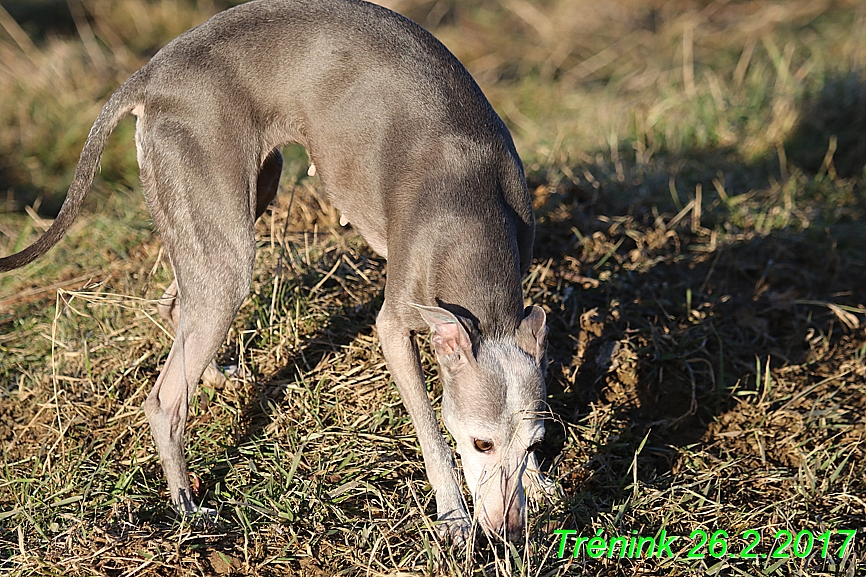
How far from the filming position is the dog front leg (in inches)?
127

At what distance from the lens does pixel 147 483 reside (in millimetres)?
3549

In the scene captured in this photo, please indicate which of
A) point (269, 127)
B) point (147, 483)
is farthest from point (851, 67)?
point (147, 483)

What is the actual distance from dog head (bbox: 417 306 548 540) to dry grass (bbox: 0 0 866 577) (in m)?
0.17

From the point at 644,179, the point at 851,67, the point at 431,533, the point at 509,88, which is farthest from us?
the point at 509,88

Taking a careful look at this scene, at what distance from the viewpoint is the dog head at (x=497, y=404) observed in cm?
301

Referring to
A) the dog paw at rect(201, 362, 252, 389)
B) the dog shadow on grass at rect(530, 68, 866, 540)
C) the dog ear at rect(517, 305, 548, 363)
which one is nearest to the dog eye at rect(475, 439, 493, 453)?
the dog ear at rect(517, 305, 548, 363)

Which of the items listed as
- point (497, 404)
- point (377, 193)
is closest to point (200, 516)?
point (497, 404)

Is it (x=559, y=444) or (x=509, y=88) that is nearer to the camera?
(x=559, y=444)

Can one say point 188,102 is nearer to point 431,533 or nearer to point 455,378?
point 455,378

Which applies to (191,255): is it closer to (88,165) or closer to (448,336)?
(88,165)

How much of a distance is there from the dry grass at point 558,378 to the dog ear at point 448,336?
1.43 feet

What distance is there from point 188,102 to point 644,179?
10.5ft

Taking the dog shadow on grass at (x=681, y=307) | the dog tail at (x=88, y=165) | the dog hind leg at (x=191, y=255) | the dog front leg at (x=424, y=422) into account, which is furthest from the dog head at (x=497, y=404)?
the dog tail at (x=88, y=165)

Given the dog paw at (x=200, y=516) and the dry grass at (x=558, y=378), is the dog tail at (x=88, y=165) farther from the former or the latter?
the dog paw at (x=200, y=516)
